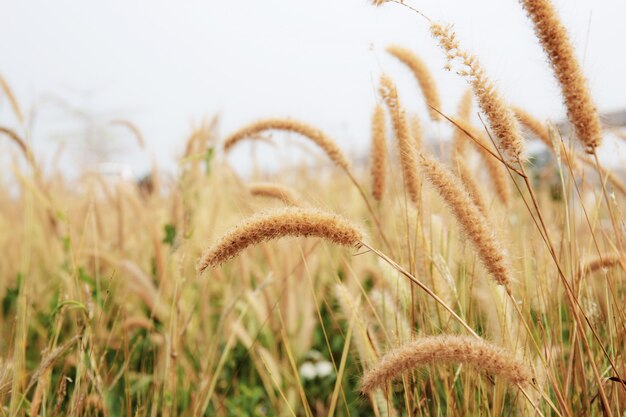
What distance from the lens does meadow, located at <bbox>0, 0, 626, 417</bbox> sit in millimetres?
937

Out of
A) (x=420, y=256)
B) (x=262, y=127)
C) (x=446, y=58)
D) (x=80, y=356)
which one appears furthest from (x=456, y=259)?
(x=80, y=356)

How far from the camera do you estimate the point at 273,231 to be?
885 mm

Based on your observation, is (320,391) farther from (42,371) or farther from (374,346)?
(42,371)

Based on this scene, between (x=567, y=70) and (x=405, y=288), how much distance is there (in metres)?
0.62

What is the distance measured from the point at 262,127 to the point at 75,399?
849 mm

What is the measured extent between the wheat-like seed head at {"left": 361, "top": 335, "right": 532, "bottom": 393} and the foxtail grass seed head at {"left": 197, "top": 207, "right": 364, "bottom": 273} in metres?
0.20

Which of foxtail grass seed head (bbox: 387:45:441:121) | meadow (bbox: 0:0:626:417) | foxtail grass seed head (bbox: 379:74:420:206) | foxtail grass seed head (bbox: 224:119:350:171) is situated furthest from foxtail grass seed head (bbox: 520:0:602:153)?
foxtail grass seed head (bbox: 224:119:350:171)

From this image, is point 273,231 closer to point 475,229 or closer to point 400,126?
point 475,229

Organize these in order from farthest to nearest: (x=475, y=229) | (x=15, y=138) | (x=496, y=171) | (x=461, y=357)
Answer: (x=15, y=138) → (x=496, y=171) → (x=475, y=229) → (x=461, y=357)

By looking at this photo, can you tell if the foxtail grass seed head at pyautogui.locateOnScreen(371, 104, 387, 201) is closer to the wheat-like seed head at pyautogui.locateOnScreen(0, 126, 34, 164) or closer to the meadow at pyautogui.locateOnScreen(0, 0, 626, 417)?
the meadow at pyautogui.locateOnScreen(0, 0, 626, 417)

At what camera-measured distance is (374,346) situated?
1.29 meters

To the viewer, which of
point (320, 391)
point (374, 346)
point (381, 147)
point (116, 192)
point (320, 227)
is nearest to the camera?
point (320, 227)

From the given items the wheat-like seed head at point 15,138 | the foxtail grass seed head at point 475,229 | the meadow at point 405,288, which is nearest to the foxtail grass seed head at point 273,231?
the meadow at point 405,288

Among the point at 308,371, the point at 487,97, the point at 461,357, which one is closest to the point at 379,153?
the point at 487,97
